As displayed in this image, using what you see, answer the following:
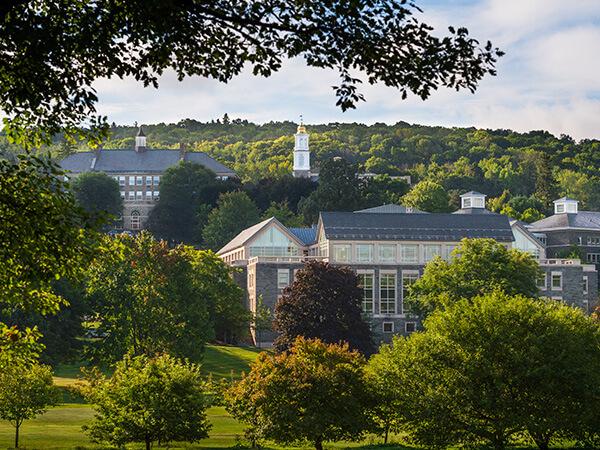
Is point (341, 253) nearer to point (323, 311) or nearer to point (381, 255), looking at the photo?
point (381, 255)

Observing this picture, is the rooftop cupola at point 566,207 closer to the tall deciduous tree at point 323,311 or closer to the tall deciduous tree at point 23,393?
the tall deciduous tree at point 323,311

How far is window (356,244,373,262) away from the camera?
346 feet

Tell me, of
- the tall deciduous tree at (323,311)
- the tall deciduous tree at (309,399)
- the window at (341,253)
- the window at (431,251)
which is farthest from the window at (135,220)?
the tall deciduous tree at (309,399)

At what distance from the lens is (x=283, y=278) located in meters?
104

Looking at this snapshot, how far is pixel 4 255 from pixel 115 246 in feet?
9.28

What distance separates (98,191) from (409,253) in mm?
62005

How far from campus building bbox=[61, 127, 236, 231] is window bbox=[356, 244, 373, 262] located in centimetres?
7233

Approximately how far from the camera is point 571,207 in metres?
142

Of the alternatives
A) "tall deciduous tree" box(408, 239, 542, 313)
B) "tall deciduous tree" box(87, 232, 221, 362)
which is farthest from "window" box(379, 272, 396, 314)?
"tall deciduous tree" box(87, 232, 221, 362)

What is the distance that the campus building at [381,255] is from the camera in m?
104

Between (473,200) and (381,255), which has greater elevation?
(473,200)

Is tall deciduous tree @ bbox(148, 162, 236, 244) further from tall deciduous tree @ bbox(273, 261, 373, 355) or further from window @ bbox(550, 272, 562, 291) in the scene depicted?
tall deciduous tree @ bbox(273, 261, 373, 355)

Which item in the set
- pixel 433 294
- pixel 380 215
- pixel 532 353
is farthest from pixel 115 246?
pixel 380 215

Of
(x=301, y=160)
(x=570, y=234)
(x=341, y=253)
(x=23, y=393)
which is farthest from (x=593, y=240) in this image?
(x=23, y=393)
